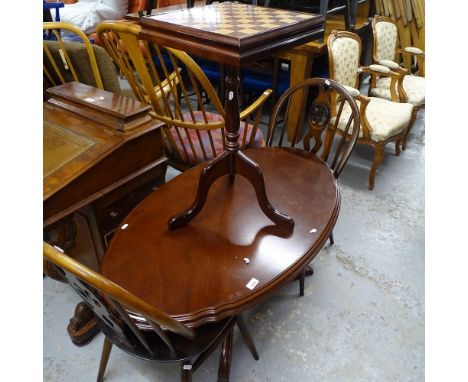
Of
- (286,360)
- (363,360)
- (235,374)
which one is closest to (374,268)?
(363,360)

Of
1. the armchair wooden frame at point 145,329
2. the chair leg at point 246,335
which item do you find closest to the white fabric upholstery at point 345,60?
the chair leg at point 246,335

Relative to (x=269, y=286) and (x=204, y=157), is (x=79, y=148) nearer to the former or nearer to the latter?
(x=204, y=157)

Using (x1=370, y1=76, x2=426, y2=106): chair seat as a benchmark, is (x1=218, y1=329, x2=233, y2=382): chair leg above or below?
below

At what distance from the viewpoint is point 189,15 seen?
0.98 metres

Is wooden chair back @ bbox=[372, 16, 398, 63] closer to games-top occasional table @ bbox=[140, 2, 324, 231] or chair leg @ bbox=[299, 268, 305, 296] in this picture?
chair leg @ bbox=[299, 268, 305, 296]

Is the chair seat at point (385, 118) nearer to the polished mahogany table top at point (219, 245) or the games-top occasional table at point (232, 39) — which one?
the polished mahogany table top at point (219, 245)

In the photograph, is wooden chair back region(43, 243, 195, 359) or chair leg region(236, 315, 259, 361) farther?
chair leg region(236, 315, 259, 361)

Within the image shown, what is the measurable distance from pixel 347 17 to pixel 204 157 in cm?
200

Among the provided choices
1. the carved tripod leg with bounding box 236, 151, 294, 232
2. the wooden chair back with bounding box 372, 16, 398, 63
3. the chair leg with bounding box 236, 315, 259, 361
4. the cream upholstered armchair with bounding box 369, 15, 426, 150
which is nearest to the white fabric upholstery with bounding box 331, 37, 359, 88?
the cream upholstered armchair with bounding box 369, 15, 426, 150

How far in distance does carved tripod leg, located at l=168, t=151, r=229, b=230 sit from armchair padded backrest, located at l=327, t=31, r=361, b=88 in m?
1.69

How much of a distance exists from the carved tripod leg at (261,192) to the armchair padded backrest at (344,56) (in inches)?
65.9

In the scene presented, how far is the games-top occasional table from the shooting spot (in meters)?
0.82

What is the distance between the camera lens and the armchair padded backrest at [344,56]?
2451 mm

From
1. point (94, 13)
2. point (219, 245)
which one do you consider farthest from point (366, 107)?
point (94, 13)
